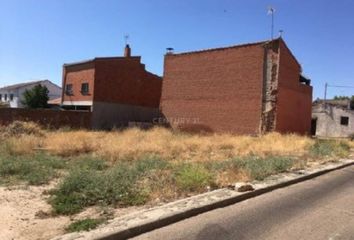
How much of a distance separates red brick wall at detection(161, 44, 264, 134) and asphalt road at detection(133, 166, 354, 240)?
68.0 ft

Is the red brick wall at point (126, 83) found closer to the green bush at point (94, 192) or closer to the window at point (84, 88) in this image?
the window at point (84, 88)

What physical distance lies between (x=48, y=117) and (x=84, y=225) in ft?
88.2

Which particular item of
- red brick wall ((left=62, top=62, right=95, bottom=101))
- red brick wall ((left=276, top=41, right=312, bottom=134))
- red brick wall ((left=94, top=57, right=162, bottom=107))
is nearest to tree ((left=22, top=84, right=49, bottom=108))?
red brick wall ((left=62, top=62, right=95, bottom=101))

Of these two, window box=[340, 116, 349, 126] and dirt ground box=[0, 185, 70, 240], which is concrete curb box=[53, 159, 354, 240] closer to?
dirt ground box=[0, 185, 70, 240]

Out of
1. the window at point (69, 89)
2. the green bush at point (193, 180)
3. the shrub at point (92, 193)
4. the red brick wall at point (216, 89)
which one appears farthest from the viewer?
the window at point (69, 89)

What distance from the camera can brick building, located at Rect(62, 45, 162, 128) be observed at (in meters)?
38.7

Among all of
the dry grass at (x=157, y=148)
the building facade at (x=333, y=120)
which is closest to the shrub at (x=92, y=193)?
the dry grass at (x=157, y=148)

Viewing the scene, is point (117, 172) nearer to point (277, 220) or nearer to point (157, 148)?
point (277, 220)

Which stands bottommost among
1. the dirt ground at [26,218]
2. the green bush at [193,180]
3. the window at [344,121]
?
A: the dirt ground at [26,218]

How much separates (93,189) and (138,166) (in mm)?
3425

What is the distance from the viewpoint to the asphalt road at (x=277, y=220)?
6.47 metres

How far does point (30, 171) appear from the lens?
11.2 metres

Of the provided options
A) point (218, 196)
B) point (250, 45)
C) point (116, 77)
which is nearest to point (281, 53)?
point (250, 45)

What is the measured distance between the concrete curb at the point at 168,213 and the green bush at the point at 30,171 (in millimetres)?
3959
